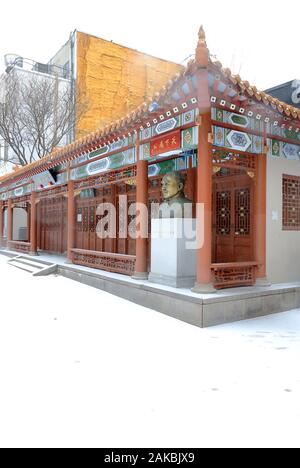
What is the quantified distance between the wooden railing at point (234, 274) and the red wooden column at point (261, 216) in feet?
0.38

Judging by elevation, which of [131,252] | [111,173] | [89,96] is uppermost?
[89,96]

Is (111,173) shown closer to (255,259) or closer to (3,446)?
(255,259)

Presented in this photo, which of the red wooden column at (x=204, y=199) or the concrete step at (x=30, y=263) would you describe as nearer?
the red wooden column at (x=204, y=199)

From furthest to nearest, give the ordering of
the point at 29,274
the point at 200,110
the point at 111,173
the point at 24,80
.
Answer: the point at 24,80, the point at 29,274, the point at 111,173, the point at 200,110

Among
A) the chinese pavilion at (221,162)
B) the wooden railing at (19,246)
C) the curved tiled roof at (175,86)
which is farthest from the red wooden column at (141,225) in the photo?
the wooden railing at (19,246)

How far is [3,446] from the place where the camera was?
2.02 m

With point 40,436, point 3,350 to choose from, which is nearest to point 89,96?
point 3,350

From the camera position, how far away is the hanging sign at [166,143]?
5410mm

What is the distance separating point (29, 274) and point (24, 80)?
12261mm

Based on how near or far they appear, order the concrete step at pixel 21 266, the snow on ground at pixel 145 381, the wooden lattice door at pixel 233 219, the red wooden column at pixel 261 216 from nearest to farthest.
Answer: the snow on ground at pixel 145 381 → the red wooden column at pixel 261 216 → the wooden lattice door at pixel 233 219 → the concrete step at pixel 21 266

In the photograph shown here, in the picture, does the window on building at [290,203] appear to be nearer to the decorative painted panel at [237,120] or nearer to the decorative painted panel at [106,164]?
the decorative painted panel at [237,120]

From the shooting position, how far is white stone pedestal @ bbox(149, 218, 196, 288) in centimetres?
541

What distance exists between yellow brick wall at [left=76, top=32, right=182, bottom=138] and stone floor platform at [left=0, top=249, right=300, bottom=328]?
1410 cm

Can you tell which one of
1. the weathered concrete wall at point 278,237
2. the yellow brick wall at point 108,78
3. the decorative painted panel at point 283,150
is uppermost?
the yellow brick wall at point 108,78
